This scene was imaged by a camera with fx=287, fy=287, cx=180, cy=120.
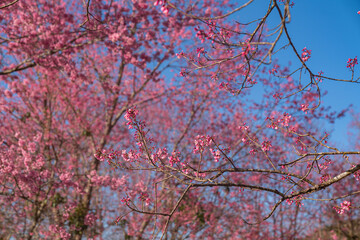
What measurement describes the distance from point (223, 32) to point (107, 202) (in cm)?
1005

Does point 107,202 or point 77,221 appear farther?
point 107,202

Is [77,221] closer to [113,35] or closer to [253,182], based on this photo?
[113,35]

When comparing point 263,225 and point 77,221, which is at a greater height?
point 263,225

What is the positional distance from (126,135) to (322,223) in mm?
10276

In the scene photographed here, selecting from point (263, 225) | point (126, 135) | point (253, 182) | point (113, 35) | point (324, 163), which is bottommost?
point (324, 163)

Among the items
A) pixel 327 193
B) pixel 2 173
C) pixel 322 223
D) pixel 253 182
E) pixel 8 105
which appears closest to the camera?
A: pixel 2 173

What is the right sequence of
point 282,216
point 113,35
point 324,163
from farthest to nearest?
point 282,216
point 113,35
point 324,163

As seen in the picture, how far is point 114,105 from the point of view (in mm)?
9531

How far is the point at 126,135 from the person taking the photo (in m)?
12.2

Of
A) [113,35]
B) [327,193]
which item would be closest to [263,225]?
[327,193]

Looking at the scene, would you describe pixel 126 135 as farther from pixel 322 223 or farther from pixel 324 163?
pixel 322 223

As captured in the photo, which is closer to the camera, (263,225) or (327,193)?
(263,225)

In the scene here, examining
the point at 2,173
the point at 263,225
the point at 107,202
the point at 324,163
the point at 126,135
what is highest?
the point at 126,135

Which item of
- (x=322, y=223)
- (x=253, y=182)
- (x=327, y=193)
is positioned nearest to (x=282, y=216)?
(x=253, y=182)
